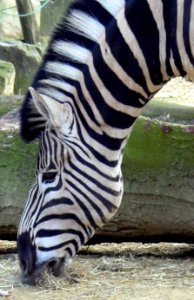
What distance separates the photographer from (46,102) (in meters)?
4.15

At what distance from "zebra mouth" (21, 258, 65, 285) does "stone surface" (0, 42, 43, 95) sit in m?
6.35

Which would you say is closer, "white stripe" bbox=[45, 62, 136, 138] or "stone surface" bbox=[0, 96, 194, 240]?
"white stripe" bbox=[45, 62, 136, 138]

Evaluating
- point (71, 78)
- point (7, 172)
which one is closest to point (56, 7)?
point (7, 172)

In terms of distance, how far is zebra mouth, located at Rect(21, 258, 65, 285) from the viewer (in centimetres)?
467

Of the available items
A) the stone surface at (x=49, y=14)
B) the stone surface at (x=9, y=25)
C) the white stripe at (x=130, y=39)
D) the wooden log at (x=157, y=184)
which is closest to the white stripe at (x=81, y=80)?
the white stripe at (x=130, y=39)

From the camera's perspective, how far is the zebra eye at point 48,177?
14.6 ft

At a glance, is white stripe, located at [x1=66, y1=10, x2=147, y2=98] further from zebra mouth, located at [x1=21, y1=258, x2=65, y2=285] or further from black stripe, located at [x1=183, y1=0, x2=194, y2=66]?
zebra mouth, located at [x1=21, y1=258, x2=65, y2=285]

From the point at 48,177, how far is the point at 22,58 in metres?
7.18

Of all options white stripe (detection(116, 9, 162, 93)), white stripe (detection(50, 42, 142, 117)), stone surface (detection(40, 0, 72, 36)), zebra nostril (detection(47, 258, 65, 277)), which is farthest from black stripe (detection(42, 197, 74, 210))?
stone surface (detection(40, 0, 72, 36))

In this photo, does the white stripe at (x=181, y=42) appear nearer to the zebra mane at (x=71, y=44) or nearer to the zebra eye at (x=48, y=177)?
the zebra mane at (x=71, y=44)

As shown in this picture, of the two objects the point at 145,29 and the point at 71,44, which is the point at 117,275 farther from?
the point at 145,29

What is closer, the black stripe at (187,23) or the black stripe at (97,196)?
the black stripe at (187,23)

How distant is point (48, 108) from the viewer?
4.16 metres

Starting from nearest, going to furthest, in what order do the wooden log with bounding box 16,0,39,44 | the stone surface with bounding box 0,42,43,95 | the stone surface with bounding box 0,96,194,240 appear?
the stone surface with bounding box 0,96,194,240
the stone surface with bounding box 0,42,43,95
the wooden log with bounding box 16,0,39,44
